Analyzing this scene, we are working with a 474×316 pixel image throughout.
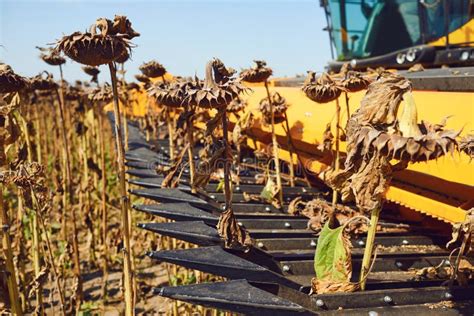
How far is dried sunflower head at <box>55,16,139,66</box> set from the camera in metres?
1.35

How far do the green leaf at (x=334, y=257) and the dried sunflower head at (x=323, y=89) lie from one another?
2.14 ft

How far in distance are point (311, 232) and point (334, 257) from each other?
577 mm

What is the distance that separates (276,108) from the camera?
2.55 metres

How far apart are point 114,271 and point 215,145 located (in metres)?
2.78

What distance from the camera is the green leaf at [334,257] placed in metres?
1.26

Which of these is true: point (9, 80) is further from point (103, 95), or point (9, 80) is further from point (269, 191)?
point (103, 95)

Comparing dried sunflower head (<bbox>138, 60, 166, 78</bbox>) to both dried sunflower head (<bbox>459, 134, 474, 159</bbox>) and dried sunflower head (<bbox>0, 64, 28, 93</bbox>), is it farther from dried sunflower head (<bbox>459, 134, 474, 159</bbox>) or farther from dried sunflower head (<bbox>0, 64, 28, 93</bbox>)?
dried sunflower head (<bbox>459, 134, 474, 159</bbox>)

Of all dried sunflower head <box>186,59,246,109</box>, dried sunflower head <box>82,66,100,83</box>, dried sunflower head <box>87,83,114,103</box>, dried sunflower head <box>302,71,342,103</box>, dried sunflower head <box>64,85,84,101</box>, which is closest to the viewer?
dried sunflower head <box>186,59,246,109</box>

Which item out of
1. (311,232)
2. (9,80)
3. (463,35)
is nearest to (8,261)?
(9,80)

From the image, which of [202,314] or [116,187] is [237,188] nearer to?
[202,314]

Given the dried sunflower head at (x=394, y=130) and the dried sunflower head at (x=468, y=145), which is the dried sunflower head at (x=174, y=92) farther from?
the dried sunflower head at (x=468, y=145)

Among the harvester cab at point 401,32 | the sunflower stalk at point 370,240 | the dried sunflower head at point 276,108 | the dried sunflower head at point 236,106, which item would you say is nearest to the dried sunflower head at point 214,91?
the sunflower stalk at point 370,240

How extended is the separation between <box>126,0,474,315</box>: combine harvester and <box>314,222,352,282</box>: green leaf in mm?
58

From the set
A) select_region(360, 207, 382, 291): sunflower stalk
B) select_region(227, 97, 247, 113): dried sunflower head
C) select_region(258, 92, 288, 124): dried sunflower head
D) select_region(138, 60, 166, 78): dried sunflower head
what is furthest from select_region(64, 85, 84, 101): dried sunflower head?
select_region(360, 207, 382, 291): sunflower stalk
